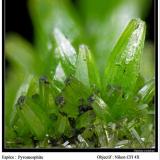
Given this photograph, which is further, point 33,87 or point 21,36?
point 21,36

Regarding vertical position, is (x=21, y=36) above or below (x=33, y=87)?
above

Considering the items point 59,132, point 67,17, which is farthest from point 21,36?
point 59,132

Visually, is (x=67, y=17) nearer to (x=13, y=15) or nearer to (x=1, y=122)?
(x=13, y=15)

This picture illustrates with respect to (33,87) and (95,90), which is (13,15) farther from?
(95,90)

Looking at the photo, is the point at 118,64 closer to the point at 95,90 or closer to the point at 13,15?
the point at 95,90

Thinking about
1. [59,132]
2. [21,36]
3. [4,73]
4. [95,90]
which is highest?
[21,36]

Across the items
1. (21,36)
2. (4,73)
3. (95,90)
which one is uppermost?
(21,36)

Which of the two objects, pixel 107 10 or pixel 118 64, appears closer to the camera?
pixel 118 64

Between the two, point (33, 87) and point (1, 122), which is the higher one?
point (33, 87)

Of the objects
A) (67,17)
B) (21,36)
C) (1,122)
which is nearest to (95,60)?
(67,17)
